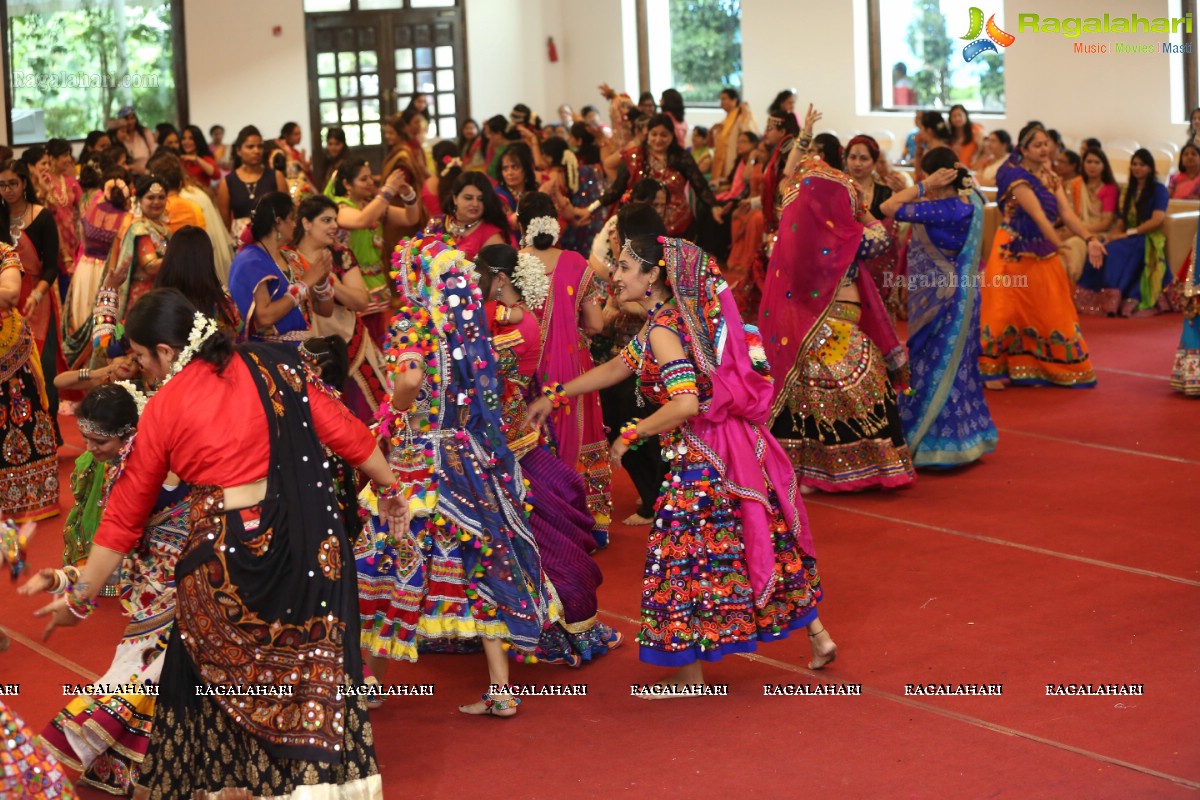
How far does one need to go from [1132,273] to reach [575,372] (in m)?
6.32

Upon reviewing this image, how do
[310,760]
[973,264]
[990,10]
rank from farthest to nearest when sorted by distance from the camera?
[990,10] < [973,264] < [310,760]

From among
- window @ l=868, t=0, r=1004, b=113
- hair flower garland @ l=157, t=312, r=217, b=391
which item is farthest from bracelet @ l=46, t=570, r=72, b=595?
window @ l=868, t=0, r=1004, b=113

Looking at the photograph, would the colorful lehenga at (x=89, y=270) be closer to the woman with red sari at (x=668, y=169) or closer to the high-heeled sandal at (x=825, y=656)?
the woman with red sari at (x=668, y=169)

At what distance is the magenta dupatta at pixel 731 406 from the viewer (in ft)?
13.3

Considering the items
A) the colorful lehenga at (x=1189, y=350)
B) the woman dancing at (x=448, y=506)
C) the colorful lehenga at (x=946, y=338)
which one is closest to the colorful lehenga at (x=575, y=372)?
the woman dancing at (x=448, y=506)

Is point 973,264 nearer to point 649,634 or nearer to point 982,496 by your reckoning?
point 982,496

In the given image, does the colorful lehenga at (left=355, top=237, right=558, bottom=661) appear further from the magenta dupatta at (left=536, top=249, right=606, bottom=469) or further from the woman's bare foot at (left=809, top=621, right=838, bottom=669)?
the magenta dupatta at (left=536, top=249, right=606, bottom=469)

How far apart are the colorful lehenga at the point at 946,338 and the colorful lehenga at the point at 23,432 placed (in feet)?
12.7

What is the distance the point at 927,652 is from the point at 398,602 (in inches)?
64.4

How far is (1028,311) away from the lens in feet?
26.8

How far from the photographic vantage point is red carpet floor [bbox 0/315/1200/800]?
367 cm

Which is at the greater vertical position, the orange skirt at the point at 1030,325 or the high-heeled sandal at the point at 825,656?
the orange skirt at the point at 1030,325

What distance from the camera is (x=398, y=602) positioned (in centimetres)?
405

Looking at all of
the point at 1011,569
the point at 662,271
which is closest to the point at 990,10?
the point at 1011,569
